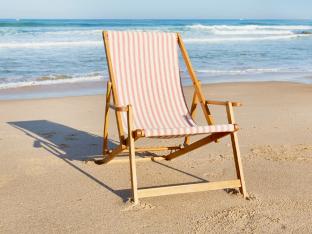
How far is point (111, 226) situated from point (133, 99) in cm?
165

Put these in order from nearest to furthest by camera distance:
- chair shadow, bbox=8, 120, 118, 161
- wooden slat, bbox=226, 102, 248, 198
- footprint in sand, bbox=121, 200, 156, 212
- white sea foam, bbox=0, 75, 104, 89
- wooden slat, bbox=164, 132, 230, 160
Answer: footprint in sand, bbox=121, 200, 156, 212 < wooden slat, bbox=226, 102, 248, 198 < wooden slat, bbox=164, 132, 230, 160 < chair shadow, bbox=8, 120, 118, 161 < white sea foam, bbox=0, 75, 104, 89

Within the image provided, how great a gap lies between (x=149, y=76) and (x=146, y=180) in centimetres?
107

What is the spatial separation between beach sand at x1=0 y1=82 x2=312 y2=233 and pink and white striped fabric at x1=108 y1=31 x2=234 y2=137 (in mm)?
421

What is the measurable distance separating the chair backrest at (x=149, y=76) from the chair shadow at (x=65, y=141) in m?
0.45

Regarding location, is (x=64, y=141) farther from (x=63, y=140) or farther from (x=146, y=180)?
(x=146, y=180)

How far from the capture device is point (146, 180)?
13.5ft

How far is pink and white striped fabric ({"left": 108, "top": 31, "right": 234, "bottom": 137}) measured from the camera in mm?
4504

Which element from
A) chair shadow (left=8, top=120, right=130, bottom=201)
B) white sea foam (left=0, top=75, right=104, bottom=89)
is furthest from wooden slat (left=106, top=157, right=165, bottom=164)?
white sea foam (left=0, top=75, right=104, bottom=89)

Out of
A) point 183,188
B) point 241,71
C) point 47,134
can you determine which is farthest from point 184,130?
point 241,71

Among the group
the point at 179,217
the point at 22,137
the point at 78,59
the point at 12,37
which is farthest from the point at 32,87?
the point at 12,37

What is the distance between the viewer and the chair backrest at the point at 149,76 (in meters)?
4.52

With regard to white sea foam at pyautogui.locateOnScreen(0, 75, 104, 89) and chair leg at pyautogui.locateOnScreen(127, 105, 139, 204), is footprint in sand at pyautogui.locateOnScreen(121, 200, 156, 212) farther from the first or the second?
white sea foam at pyautogui.locateOnScreen(0, 75, 104, 89)

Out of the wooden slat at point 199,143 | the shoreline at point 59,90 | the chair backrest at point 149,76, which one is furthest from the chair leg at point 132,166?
the shoreline at point 59,90

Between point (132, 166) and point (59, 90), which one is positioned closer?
point (132, 166)
